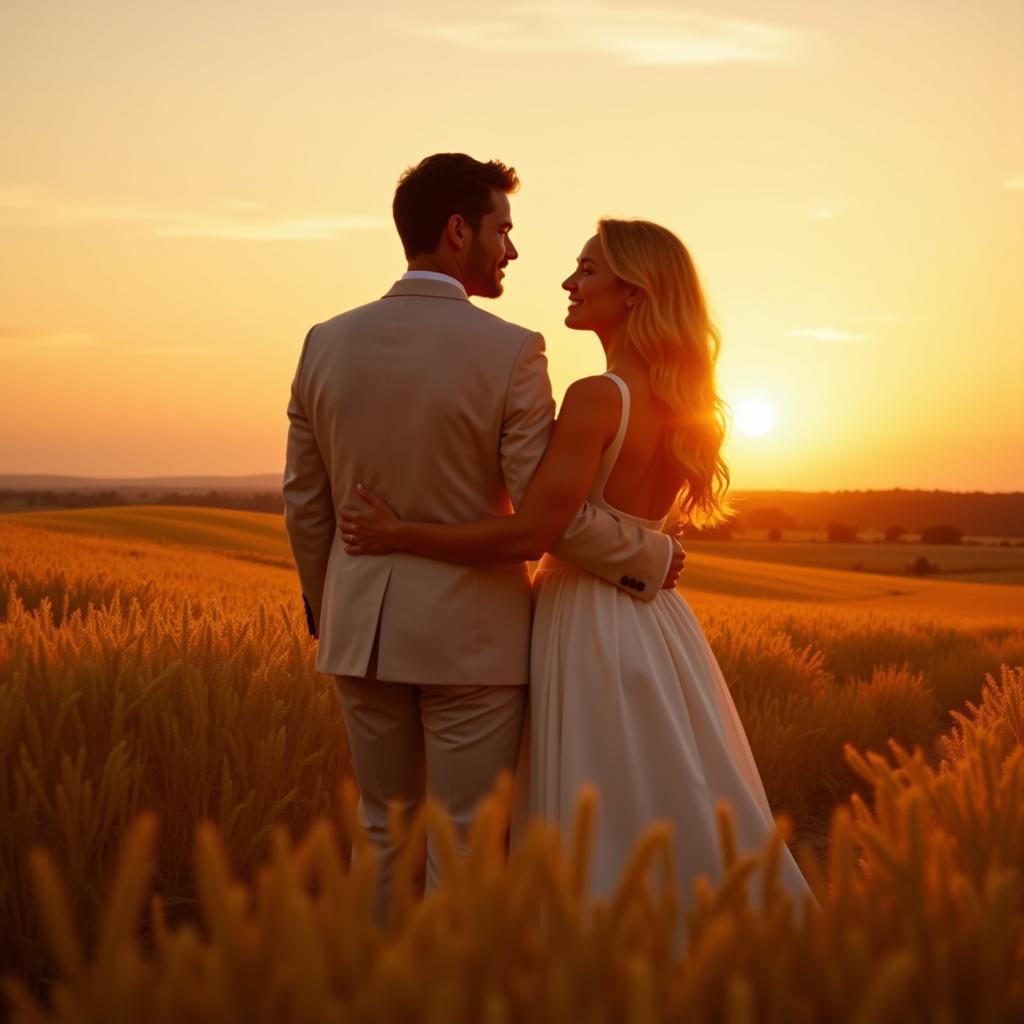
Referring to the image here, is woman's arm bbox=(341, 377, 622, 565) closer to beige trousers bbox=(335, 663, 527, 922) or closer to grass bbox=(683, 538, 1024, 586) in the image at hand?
beige trousers bbox=(335, 663, 527, 922)

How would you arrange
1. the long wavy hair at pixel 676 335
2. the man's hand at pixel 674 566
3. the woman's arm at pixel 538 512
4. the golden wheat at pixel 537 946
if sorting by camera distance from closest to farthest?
the golden wheat at pixel 537 946 < the woman's arm at pixel 538 512 < the long wavy hair at pixel 676 335 < the man's hand at pixel 674 566

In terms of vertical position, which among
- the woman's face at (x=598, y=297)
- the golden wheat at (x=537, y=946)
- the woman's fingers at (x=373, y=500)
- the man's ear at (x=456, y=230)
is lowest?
the golden wheat at (x=537, y=946)

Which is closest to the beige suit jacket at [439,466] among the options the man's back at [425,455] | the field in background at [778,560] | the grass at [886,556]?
the man's back at [425,455]

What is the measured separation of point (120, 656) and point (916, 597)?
28.9 metres

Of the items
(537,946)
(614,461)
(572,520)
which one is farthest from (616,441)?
(537,946)

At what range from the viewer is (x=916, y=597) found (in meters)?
30.1

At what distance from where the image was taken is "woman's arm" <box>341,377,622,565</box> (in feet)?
10.1

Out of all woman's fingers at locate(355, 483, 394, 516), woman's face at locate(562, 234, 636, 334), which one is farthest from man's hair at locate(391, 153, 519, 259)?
woman's fingers at locate(355, 483, 394, 516)

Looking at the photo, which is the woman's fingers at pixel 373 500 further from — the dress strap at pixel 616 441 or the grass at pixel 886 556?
the grass at pixel 886 556

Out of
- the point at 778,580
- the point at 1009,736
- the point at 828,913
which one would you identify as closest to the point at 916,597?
the point at 778,580

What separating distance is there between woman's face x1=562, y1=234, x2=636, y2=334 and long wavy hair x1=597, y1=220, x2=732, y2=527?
4 cm

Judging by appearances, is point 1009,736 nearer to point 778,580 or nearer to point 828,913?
point 828,913

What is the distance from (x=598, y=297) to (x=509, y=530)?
85 cm

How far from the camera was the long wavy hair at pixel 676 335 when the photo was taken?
3.35 metres
